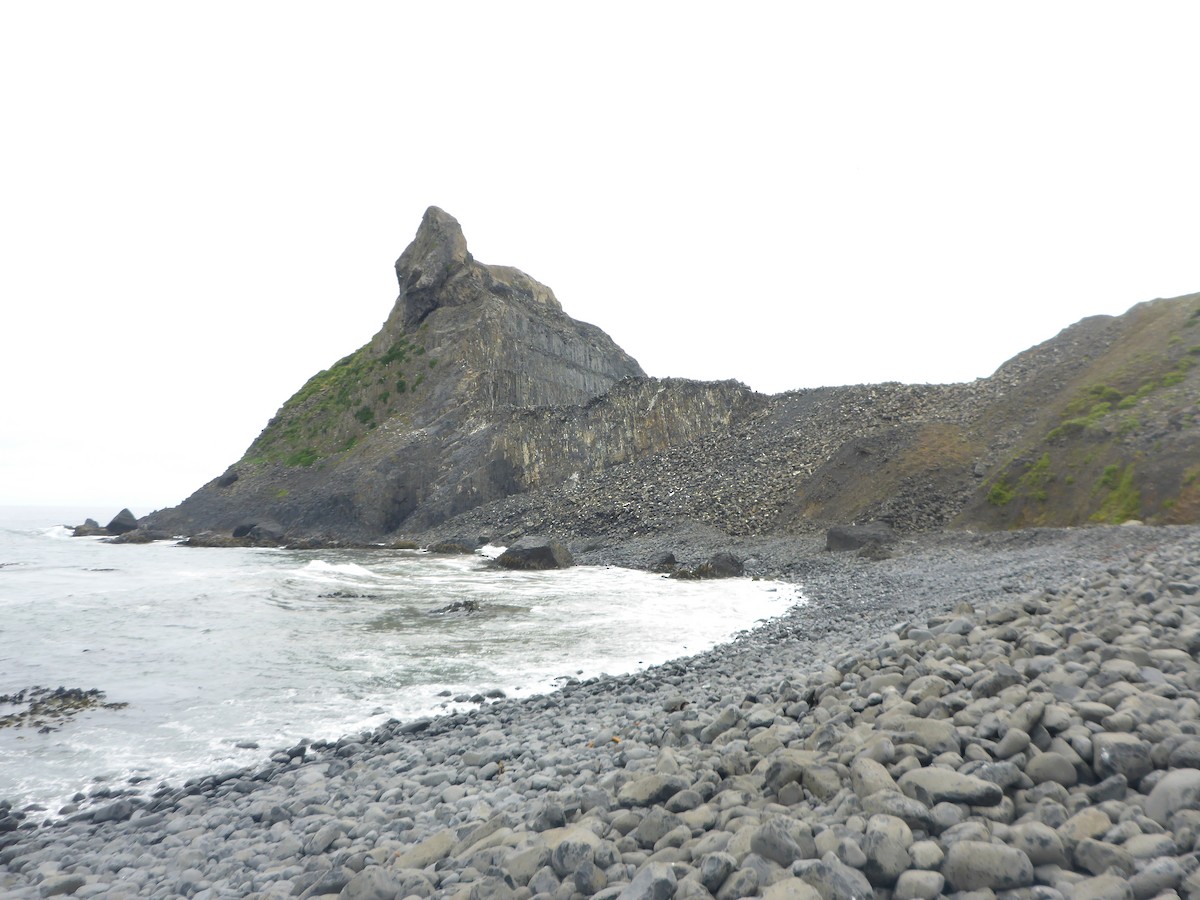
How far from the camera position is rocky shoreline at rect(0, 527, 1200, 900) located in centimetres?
334

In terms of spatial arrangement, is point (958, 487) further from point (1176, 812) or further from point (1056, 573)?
point (1176, 812)

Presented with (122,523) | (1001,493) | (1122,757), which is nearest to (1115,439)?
(1001,493)

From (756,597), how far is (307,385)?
216ft

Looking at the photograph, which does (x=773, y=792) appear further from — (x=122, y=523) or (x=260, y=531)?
(x=122, y=523)

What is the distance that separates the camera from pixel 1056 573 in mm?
13453

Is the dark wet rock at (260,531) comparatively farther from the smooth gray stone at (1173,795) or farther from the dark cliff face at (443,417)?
the smooth gray stone at (1173,795)

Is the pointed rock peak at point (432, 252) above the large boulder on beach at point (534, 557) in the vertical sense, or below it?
above

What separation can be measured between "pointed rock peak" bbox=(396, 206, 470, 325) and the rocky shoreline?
61603 mm

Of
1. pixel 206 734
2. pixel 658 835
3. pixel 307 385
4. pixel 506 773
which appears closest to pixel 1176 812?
pixel 658 835

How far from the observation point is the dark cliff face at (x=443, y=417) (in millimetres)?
52500

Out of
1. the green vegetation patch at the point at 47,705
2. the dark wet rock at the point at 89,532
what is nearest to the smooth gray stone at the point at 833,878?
the green vegetation patch at the point at 47,705

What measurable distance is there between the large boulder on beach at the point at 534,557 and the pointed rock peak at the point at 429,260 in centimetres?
4194

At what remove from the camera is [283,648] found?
560 inches

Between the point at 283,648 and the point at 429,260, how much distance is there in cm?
5718
